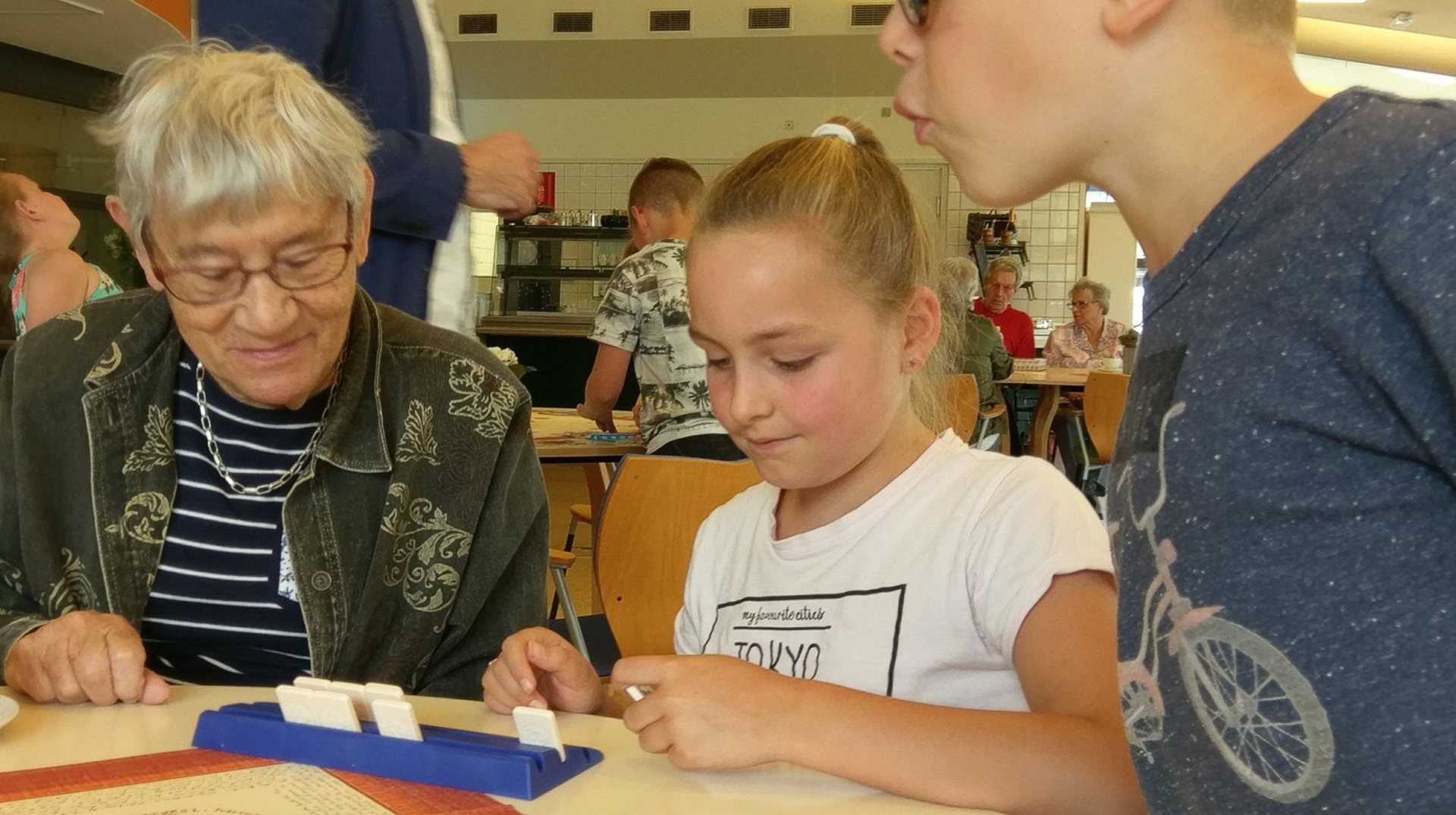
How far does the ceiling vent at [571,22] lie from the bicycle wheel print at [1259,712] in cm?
1035

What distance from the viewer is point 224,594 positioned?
4.17 feet

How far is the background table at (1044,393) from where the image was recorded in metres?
6.50

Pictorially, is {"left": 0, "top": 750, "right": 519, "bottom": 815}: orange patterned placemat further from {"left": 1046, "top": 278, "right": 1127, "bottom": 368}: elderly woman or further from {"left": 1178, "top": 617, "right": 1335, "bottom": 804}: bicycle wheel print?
{"left": 1046, "top": 278, "right": 1127, "bottom": 368}: elderly woman

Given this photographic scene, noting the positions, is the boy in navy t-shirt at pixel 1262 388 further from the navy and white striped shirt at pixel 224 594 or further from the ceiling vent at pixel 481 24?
the ceiling vent at pixel 481 24

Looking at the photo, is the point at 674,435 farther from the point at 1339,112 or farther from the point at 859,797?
the point at 1339,112

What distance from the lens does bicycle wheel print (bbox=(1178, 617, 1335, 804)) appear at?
0.59 meters

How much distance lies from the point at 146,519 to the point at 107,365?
0.17m

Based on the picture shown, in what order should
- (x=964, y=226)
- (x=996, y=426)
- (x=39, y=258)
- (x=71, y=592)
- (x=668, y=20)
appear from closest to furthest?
(x=71, y=592) → (x=39, y=258) → (x=996, y=426) → (x=668, y=20) → (x=964, y=226)

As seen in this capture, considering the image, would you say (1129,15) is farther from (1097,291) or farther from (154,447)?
(1097,291)

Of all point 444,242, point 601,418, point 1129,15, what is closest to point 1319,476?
point 1129,15

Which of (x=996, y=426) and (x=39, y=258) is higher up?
(x=39, y=258)

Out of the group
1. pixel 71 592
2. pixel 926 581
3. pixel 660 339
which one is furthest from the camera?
pixel 660 339

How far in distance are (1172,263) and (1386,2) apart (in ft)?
32.3

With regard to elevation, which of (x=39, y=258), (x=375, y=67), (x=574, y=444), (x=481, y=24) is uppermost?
(x=481, y=24)
